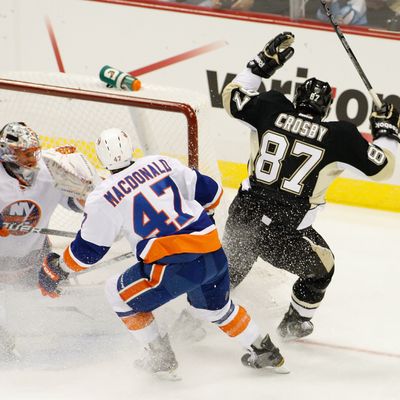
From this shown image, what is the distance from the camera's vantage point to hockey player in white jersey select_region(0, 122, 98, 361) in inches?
127

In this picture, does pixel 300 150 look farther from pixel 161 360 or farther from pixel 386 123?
pixel 161 360

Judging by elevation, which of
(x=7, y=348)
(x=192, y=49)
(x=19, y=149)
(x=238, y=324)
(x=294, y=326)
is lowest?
(x=7, y=348)

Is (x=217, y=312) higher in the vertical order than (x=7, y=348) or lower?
higher

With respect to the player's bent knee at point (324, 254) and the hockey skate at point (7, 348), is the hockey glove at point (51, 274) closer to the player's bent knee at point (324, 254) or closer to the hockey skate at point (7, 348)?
the hockey skate at point (7, 348)

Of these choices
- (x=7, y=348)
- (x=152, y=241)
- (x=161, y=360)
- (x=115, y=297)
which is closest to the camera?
(x=152, y=241)

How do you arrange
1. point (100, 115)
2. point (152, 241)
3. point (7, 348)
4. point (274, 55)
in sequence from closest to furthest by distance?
point (152, 241)
point (7, 348)
point (274, 55)
point (100, 115)

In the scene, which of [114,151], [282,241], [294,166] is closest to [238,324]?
[282,241]

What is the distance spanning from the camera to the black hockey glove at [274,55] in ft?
11.3

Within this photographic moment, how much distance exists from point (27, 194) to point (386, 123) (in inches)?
58.3

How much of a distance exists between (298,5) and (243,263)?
179cm

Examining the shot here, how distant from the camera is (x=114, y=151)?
292 centimetres

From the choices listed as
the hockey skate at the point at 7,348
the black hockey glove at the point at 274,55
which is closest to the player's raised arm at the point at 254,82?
the black hockey glove at the point at 274,55

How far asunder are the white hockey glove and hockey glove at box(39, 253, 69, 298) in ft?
1.34

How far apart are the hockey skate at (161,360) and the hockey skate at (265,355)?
298mm
